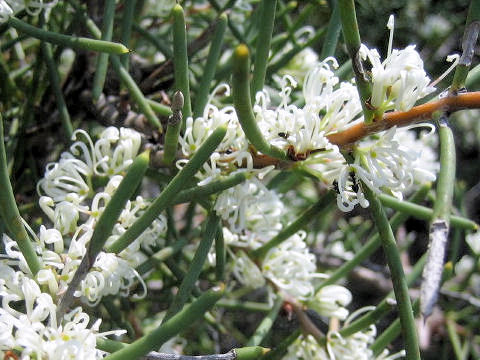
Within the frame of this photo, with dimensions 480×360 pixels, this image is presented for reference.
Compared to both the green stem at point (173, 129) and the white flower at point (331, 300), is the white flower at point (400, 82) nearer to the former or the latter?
the green stem at point (173, 129)

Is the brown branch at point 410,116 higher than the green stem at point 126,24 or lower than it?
lower

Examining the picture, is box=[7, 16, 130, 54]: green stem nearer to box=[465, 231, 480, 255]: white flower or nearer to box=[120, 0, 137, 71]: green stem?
box=[120, 0, 137, 71]: green stem

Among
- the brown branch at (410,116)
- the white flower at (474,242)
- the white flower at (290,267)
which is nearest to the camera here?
the brown branch at (410,116)

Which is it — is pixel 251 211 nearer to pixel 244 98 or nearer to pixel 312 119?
pixel 312 119

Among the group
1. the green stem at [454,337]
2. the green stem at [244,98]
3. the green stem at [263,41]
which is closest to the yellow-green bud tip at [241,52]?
the green stem at [244,98]

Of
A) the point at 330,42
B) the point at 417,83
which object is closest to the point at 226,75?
the point at 330,42

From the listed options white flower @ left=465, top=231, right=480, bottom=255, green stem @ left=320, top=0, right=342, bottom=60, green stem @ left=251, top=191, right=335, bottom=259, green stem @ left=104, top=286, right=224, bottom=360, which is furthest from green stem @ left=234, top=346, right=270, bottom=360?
white flower @ left=465, top=231, right=480, bottom=255
